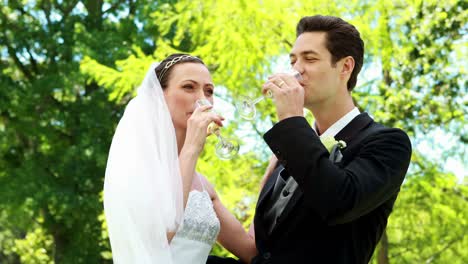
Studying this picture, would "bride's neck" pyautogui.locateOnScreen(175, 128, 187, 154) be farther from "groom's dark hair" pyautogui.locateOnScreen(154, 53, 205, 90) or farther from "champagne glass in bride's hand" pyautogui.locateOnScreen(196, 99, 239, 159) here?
"champagne glass in bride's hand" pyautogui.locateOnScreen(196, 99, 239, 159)

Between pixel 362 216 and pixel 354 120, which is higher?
pixel 354 120

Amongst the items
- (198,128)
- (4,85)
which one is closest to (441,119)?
(198,128)

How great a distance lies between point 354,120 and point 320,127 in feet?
0.80

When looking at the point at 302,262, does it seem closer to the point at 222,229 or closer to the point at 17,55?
the point at 222,229

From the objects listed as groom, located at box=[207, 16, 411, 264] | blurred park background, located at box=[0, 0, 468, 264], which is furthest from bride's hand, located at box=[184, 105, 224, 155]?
blurred park background, located at box=[0, 0, 468, 264]

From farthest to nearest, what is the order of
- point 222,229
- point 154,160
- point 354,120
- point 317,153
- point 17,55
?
point 17,55 < point 222,229 < point 154,160 < point 354,120 < point 317,153

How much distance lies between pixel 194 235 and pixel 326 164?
50.0 inches

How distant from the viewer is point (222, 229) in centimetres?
419

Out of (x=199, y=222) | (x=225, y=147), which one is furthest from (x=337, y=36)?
(x=199, y=222)

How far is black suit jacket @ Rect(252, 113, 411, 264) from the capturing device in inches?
114

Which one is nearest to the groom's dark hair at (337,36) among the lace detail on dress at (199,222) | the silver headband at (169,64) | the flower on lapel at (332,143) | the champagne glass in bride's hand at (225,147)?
the flower on lapel at (332,143)

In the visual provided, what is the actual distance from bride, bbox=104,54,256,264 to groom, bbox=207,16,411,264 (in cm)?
47

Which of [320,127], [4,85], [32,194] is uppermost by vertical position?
[4,85]

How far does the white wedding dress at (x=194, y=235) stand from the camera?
385cm
